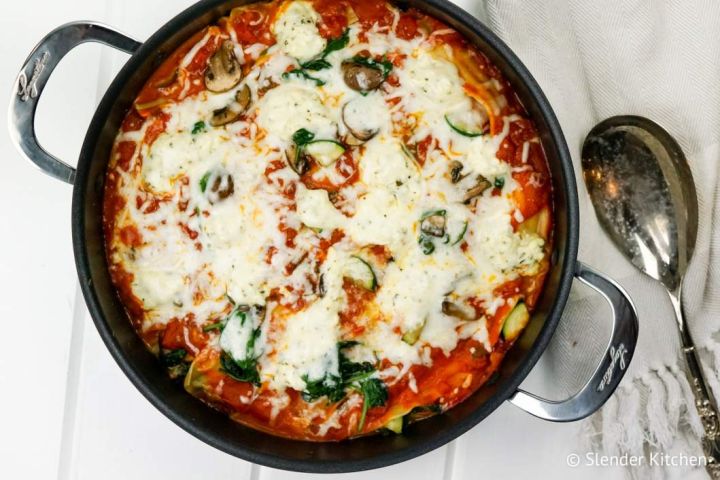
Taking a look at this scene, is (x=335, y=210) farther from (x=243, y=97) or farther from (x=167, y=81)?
(x=167, y=81)

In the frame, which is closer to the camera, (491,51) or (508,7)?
(491,51)

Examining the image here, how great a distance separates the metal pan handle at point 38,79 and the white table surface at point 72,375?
44 centimetres

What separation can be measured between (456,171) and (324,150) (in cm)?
46

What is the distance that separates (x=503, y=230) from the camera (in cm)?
241

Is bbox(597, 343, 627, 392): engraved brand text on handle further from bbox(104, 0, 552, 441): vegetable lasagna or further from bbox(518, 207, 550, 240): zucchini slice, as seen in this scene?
bbox(518, 207, 550, 240): zucchini slice

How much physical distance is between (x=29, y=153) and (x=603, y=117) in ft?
7.08

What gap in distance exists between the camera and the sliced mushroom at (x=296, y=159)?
2421 mm

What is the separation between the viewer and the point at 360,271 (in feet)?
7.99

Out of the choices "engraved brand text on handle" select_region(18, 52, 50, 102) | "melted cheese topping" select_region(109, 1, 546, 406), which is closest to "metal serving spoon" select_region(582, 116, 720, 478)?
"melted cheese topping" select_region(109, 1, 546, 406)

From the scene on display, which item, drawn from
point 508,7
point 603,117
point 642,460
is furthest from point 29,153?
point 642,460

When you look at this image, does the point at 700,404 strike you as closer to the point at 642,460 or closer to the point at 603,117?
the point at 642,460

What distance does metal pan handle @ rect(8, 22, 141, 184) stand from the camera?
7.75 feet

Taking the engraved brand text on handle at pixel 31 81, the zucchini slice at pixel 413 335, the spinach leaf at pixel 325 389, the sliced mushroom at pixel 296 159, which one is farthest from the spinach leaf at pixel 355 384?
the engraved brand text on handle at pixel 31 81

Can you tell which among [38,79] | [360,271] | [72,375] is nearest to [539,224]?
[360,271]
